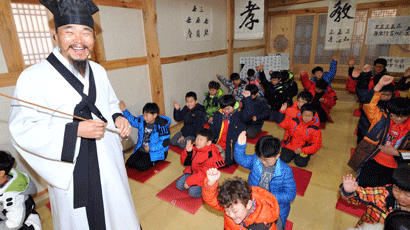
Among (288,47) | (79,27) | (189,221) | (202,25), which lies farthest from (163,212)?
(288,47)

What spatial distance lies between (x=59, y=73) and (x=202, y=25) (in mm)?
4766

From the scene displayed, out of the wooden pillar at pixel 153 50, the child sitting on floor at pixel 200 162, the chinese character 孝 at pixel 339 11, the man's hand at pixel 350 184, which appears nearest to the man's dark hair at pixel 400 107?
the man's hand at pixel 350 184

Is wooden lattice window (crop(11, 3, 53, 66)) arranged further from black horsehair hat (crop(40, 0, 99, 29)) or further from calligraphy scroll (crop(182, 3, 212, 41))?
calligraphy scroll (crop(182, 3, 212, 41))

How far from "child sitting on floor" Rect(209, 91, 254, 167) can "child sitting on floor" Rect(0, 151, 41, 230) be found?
2.81 m

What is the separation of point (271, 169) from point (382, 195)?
956 mm

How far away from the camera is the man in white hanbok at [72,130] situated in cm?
159

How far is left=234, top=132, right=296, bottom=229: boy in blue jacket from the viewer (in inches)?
89.7

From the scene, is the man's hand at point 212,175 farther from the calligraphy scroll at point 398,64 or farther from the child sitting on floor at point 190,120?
the calligraphy scroll at point 398,64

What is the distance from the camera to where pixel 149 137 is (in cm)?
415

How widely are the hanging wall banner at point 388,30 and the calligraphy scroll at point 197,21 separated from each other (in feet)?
20.2

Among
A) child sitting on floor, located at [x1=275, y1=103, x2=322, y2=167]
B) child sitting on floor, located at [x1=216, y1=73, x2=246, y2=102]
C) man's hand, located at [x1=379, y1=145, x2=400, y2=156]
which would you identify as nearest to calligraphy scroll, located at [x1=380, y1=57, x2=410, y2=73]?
child sitting on floor, located at [x1=216, y1=73, x2=246, y2=102]

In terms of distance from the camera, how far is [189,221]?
2.88 m

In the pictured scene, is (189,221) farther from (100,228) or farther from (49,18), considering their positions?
(49,18)

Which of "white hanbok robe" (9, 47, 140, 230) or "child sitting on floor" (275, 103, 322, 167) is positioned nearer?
"white hanbok robe" (9, 47, 140, 230)
